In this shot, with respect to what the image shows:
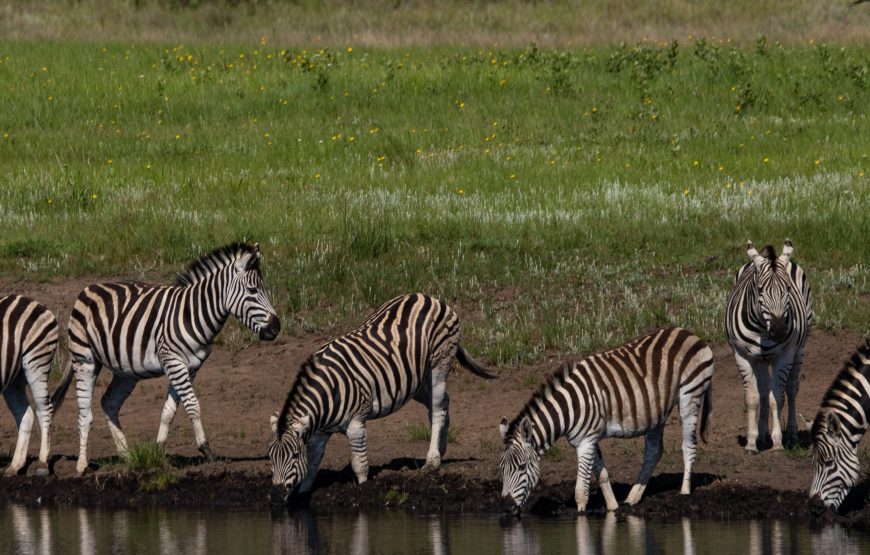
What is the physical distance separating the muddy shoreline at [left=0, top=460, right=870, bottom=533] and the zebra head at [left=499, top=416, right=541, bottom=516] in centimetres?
65

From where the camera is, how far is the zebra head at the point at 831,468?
1177 centimetres

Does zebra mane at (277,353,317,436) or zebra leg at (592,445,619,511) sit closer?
zebra leg at (592,445,619,511)

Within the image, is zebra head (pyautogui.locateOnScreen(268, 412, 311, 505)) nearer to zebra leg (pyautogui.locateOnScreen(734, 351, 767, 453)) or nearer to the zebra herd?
the zebra herd

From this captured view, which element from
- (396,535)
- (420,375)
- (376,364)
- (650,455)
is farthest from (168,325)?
(650,455)

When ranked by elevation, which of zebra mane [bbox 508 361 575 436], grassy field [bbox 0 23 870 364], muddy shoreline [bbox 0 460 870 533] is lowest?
muddy shoreline [bbox 0 460 870 533]

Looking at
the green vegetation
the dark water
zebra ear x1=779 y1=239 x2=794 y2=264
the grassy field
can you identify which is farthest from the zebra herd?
the grassy field

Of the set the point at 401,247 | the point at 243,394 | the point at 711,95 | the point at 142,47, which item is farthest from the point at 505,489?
the point at 142,47

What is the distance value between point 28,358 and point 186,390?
168 cm

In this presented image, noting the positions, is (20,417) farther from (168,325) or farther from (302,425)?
(302,425)

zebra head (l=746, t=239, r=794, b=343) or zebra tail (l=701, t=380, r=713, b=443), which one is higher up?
zebra head (l=746, t=239, r=794, b=343)

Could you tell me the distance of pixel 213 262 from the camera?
47.1 ft

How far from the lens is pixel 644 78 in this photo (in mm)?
31344

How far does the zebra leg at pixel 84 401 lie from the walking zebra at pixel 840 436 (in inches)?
270

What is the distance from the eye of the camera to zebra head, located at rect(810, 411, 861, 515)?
11773 millimetres
